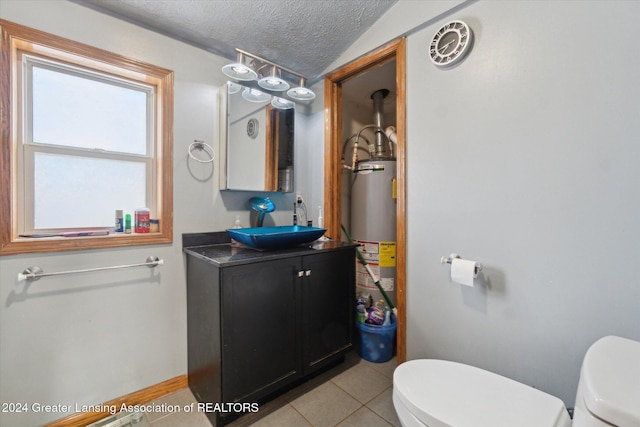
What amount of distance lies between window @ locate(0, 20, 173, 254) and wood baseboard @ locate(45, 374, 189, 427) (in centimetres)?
87

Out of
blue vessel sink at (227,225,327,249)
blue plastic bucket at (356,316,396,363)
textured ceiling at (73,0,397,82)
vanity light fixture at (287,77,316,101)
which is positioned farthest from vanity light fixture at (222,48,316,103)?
blue plastic bucket at (356,316,396,363)

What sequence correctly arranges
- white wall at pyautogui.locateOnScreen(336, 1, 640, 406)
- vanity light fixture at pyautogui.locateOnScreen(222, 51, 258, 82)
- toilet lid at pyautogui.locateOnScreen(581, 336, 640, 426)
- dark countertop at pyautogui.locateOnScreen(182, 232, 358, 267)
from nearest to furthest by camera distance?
toilet lid at pyautogui.locateOnScreen(581, 336, 640, 426) < white wall at pyautogui.locateOnScreen(336, 1, 640, 406) < dark countertop at pyautogui.locateOnScreen(182, 232, 358, 267) < vanity light fixture at pyautogui.locateOnScreen(222, 51, 258, 82)

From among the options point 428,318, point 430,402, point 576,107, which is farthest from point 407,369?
point 576,107

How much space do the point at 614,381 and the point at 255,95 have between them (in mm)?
2206

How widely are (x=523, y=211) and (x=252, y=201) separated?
1.67 metres

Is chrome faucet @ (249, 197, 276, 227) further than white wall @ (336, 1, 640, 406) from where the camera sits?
Yes

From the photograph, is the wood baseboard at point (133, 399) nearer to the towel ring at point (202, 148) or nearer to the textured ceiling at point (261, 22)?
the towel ring at point (202, 148)

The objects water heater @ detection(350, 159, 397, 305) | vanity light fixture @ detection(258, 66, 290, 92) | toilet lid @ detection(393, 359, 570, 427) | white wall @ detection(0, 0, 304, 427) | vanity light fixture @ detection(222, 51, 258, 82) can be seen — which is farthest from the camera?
water heater @ detection(350, 159, 397, 305)

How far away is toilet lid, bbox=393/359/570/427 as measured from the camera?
2.87 ft

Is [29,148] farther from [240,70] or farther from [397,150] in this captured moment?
[397,150]

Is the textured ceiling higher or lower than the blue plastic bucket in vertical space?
higher

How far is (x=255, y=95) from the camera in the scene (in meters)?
1.93

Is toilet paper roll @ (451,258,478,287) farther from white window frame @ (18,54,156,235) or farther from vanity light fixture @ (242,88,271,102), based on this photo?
white window frame @ (18,54,156,235)

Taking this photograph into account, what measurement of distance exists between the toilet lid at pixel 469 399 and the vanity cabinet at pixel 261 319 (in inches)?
26.0
